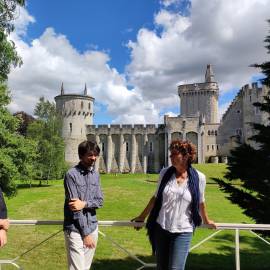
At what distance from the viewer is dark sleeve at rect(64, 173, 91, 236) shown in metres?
4.16

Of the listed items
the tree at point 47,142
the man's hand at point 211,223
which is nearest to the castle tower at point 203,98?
the tree at point 47,142

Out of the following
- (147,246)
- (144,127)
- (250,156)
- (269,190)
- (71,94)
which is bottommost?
(147,246)

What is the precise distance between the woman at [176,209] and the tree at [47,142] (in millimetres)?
34158

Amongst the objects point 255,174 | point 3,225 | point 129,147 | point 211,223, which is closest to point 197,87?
point 129,147

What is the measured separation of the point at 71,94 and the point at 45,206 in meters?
48.6

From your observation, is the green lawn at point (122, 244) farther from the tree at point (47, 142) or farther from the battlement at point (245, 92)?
the battlement at point (245, 92)

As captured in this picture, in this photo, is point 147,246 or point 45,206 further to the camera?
point 45,206

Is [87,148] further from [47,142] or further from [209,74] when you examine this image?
[209,74]

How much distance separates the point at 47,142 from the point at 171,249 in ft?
124

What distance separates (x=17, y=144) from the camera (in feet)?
57.8

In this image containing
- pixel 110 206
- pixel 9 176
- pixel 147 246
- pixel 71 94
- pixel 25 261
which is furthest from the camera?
pixel 71 94

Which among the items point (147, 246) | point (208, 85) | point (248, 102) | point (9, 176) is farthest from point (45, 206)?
point (208, 85)

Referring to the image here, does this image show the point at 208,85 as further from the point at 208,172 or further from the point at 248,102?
the point at 208,172

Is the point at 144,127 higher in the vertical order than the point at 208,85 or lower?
lower
